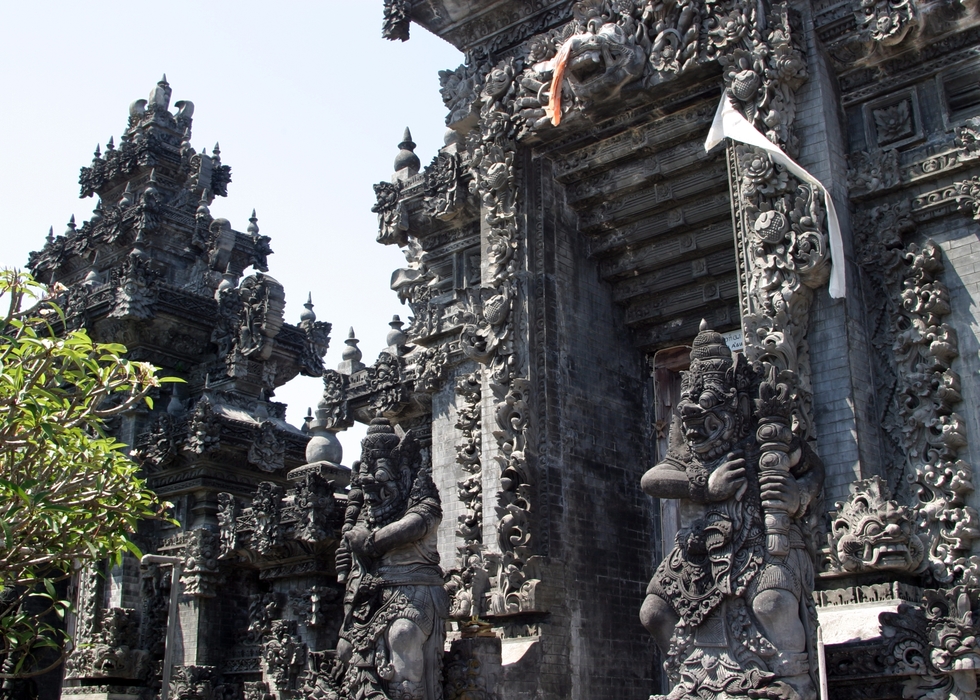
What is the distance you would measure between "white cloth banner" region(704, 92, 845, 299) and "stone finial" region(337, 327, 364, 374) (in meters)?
13.7

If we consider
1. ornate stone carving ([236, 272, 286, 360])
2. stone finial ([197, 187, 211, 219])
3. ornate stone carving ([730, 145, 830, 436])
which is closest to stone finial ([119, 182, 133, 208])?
stone finial ([197, 187, 211, 219])

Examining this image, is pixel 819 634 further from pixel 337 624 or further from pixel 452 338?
pixel 337 624

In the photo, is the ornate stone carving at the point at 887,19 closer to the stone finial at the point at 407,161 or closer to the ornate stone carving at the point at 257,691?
the stone finial at the point at 407,161

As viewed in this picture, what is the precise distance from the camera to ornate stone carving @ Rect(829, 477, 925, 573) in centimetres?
1099

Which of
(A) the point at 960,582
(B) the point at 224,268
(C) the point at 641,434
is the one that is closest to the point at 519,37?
(C) the point at 641,434

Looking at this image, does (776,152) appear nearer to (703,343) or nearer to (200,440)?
(703,343)

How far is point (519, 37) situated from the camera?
17.0m

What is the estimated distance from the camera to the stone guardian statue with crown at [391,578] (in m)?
12.4

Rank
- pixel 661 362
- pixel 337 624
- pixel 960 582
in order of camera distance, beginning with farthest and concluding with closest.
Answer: pixel 337 624 → pixel 661 362 → pixel 960 582

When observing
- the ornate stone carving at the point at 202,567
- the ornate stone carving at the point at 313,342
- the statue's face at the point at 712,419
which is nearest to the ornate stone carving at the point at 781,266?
the statue's face at the point at 712,419

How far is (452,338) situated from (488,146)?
3370mm

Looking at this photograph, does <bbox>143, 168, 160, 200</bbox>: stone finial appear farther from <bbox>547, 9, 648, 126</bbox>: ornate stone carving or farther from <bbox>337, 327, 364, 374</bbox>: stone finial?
<bbox>547, 9, 648, 126</bbox>: ornate stone carving

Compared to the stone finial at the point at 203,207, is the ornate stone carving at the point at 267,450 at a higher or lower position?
lower

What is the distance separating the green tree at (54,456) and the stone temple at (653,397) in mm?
3459
